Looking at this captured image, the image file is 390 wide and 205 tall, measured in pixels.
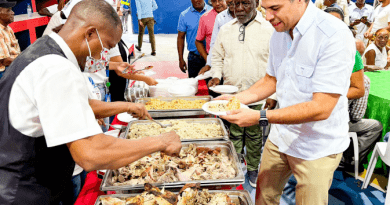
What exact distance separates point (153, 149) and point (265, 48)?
6.68ft

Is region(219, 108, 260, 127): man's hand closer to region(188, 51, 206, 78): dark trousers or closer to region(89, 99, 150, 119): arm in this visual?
region(89, 99, 150, 119): arm

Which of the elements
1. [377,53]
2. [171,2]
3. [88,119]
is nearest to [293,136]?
[88,119]

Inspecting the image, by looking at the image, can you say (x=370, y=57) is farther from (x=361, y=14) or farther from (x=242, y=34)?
(x=361, y=14)

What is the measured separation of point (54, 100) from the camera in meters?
0.93

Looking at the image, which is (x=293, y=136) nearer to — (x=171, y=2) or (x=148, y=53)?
(x=148, y=53)

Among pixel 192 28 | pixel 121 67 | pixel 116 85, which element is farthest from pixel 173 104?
pixel 192 28

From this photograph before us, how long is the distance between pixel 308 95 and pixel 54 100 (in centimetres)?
123

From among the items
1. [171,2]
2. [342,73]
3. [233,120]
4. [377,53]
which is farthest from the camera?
[171,2]

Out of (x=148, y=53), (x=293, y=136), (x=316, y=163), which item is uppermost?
(x=293, y=136)

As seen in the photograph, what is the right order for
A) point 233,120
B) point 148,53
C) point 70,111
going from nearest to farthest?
point 70,111 < point 233,120 < point 148,53

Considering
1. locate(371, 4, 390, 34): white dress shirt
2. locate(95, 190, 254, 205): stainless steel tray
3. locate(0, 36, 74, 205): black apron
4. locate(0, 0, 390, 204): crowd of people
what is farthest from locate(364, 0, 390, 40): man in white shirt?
locate(0, 36, 74, 205): black apron

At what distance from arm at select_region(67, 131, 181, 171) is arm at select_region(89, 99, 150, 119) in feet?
1.91

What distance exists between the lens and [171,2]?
531 inches

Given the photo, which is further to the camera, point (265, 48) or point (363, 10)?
point (363, 10)
